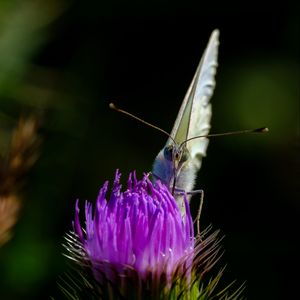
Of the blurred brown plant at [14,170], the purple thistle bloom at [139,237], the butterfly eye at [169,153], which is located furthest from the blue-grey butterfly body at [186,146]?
the blurred brown plant at [14,170]

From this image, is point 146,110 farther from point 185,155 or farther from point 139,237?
point 139,237

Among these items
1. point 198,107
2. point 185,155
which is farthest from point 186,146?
point 198,107

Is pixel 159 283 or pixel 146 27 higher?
pixel 146 27

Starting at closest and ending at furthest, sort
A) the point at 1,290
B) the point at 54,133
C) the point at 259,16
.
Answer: the point at 1,290, the point at 54,133, the point at 259,16

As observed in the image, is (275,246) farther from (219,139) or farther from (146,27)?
(146,27)

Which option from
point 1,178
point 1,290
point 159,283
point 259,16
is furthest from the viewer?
point 259,16

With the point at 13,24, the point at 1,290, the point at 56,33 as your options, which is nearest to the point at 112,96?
the point at 56,33
